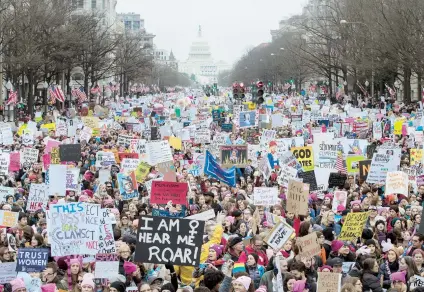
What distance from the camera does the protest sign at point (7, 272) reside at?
1275 cm

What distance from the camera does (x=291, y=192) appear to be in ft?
56.8

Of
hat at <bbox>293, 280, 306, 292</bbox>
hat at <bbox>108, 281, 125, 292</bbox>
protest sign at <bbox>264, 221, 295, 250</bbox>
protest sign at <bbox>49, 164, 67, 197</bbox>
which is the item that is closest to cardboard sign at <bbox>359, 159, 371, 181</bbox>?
protest sign at <bbox>49, 164, 67, 197</bbox>

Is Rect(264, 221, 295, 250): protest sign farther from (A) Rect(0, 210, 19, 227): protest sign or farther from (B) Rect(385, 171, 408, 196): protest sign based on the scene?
(B) Rect(385, 171, 408, 196): protest sign

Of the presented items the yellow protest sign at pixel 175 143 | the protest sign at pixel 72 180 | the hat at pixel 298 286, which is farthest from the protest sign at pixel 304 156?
the hat at pixel 298 286

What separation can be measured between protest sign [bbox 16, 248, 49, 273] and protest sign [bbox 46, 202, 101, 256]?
13.3 inches

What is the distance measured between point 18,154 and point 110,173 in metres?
2.27

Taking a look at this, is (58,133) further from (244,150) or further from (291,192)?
(291,192)

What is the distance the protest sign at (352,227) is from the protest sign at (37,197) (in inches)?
225

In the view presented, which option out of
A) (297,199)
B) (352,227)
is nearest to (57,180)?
(297,199)

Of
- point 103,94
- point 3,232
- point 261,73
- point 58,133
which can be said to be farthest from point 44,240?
point 261,73

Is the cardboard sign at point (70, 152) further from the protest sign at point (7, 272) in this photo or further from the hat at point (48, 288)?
the hat at point (48, 288)

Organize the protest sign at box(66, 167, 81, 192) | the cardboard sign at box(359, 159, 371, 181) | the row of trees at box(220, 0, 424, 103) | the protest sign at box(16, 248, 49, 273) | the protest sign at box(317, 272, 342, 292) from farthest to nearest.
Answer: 1. the row of trees at box(220, 0, 424, 103)
2. the cardboard sign at box(359, 159, 371, 181)
3. the protest sign at box(66, 167, 81, 192)
4. the protest sign at box(16, 248, 49, 273)
5. the protest sign at box(317, 272, 342, 292)

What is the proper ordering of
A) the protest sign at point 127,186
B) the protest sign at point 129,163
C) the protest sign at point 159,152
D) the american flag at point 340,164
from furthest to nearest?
the protest sign at point 159,152 < the american flag at point 340,164 < the protest sign at point 129,163 < the protest sign at point 127,186

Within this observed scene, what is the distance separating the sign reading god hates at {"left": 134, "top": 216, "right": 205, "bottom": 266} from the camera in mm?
11828
